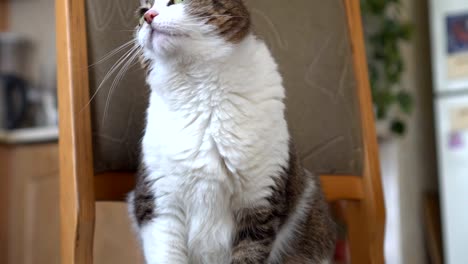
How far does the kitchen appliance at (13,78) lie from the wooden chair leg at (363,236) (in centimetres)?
169

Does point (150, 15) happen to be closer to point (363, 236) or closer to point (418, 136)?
point (363, 236)

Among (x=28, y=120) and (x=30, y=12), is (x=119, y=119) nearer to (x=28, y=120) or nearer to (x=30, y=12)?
(x=28, y=120)

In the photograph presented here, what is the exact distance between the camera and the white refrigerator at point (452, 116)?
175 centimetres

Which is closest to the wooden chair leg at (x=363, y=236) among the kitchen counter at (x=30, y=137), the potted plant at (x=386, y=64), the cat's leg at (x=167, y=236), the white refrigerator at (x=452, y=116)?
the cat's leg at (x=167, y=236)

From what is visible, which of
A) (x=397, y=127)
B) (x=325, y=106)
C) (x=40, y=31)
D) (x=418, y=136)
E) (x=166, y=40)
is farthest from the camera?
(x=40, y=31)

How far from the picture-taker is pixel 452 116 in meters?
1.78

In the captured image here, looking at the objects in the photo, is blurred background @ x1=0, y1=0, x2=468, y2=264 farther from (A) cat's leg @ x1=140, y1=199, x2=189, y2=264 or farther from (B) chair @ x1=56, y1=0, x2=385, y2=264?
(A) cat's leg @ x1=140, y1=199, x2=189, y2=264

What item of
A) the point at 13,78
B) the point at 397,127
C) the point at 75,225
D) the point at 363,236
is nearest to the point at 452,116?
the point at 397,127

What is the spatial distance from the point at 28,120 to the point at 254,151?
1.82 m

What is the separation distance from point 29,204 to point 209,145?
136 centimetres

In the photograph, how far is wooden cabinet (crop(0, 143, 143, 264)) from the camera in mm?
1754

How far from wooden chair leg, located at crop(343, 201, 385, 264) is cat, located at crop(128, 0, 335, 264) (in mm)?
300

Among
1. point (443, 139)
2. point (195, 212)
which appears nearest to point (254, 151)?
point (195, 212)

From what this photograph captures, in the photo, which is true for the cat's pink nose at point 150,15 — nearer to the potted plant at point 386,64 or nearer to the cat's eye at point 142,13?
the cat's eye at point 142,13
